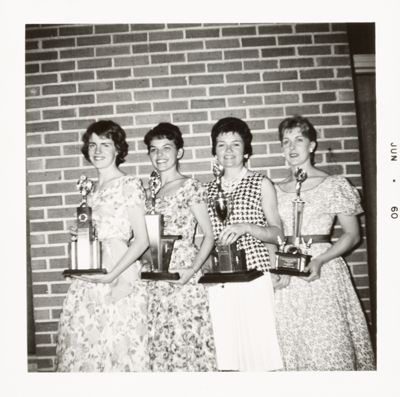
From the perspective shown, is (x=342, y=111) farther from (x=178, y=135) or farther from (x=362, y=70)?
(x=178, y=135)

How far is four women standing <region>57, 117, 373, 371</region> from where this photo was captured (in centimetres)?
161

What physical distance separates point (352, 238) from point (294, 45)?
1.09m

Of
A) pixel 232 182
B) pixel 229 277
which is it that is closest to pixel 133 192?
pixel 232 182

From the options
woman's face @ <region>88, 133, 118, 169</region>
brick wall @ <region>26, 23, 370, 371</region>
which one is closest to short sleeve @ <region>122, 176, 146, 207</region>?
woman's face @ <region>88, 133, 118, 169</region>

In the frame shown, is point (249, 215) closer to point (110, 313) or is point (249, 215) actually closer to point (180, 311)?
point (180, 311)

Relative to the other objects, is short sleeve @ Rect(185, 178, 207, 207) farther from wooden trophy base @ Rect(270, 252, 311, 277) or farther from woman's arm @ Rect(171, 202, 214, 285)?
wooden trophy base @ Rect(270, 252, 311, 277)

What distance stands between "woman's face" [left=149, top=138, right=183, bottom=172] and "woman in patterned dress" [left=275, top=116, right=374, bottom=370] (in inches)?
22.0

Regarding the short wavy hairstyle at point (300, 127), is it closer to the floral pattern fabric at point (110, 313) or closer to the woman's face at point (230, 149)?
the woman's face at point (230, 149)

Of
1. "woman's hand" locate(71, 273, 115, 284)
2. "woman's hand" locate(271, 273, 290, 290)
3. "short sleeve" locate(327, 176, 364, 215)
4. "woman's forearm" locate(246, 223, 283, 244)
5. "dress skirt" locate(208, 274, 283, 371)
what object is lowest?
"dress skirt" locate(208, 274, 283, 371)

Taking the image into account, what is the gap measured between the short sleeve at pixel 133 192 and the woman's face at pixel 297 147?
2.39ft

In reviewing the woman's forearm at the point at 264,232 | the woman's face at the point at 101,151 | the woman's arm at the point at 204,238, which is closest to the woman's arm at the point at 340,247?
the woman's forearm at the point at 264,232

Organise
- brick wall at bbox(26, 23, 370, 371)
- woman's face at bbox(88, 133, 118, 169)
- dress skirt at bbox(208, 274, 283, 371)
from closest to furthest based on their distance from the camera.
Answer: dress skirt at bbox(208, 274, 283, 371)
woman's face at bbox(88, 133, 118, 169)
brick wall at bbox(26, 23, 370, 371)
